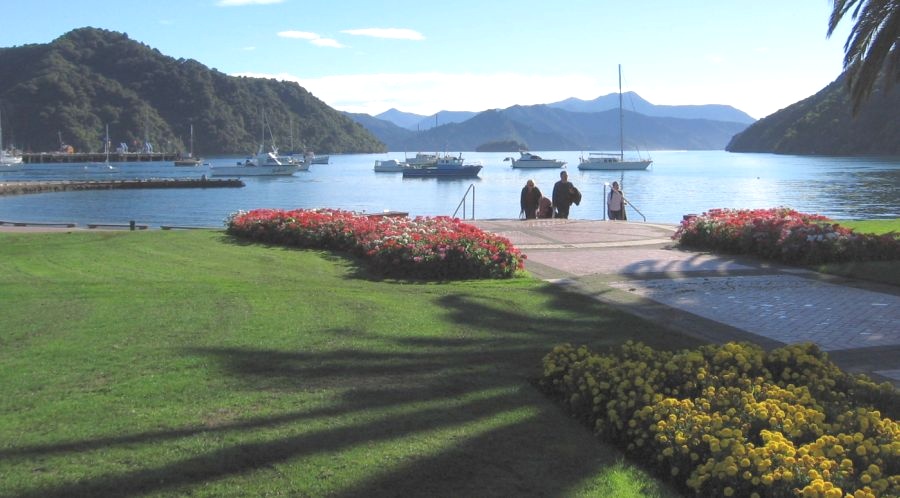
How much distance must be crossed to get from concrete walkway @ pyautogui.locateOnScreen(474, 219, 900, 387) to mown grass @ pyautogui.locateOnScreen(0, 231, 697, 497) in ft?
3.16

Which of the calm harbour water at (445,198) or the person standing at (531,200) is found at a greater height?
the person standing at (531,200)

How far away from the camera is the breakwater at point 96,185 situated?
7831 cm

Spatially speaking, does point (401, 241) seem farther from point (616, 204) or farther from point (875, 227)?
point (875, 227)

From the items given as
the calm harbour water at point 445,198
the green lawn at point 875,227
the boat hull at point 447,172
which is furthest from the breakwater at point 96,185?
the green lawn at point 875,227

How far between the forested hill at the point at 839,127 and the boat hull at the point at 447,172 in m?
52.9

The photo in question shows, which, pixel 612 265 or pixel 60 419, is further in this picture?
pixel 612 265

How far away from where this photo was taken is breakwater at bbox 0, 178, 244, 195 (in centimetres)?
7831

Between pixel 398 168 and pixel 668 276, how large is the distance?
117446 mm

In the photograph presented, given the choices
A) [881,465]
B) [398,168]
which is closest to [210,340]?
[881,465]

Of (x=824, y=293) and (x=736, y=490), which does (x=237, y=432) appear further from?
(x=824, y=293)

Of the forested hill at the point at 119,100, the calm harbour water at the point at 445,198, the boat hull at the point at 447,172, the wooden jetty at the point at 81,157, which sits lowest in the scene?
the calm harbour water at the point at 445,198

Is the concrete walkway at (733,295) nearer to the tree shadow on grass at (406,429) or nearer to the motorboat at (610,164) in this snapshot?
the tree shadow on grass at (406,429)

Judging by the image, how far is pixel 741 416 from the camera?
218 inches

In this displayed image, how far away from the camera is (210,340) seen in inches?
318
